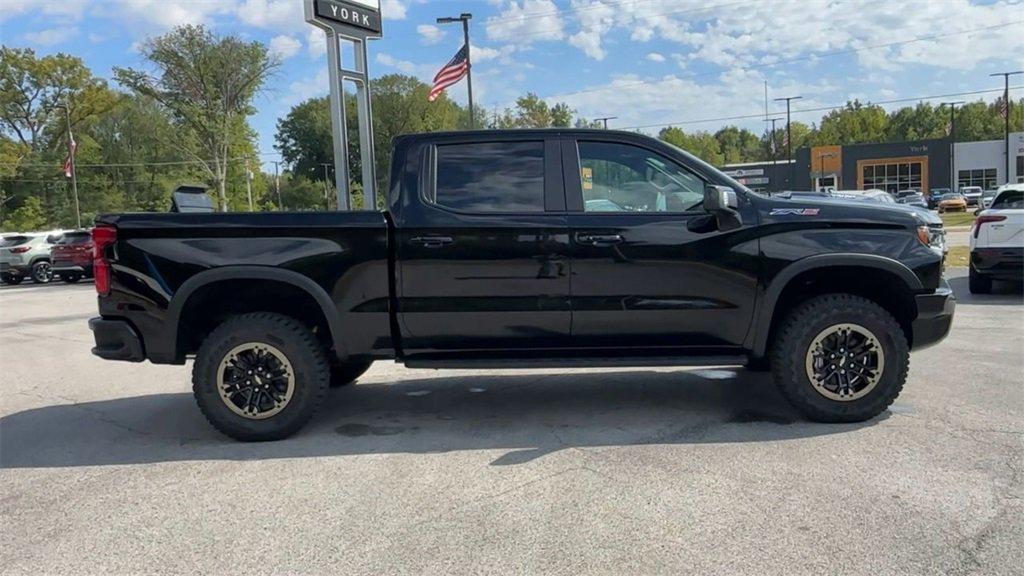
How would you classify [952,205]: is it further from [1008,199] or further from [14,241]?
[14,241]

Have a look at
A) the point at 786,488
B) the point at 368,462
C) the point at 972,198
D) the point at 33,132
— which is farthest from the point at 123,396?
the point at 33,132

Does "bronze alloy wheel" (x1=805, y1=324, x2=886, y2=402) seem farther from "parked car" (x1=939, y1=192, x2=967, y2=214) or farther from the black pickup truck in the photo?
"parked car" (x1=939, y1=192, x2=967, y2=214)

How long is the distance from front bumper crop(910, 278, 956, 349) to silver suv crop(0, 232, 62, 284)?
1081 inches

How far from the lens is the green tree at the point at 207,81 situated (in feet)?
137

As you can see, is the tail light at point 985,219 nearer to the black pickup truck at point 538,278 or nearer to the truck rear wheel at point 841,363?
the black pickup truck at point 538,278

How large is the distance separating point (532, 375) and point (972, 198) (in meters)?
64.5

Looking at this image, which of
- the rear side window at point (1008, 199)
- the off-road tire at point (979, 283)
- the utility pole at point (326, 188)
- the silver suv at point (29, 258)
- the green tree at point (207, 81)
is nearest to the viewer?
the rear side window at point (1008, 199)

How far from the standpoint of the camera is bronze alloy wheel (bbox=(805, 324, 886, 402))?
4.89 metres

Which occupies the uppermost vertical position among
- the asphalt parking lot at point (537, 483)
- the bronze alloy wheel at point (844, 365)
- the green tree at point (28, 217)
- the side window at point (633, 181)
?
the green tree at point (28, 217)

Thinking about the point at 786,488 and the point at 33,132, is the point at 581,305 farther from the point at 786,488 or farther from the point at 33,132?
the point at 33,132

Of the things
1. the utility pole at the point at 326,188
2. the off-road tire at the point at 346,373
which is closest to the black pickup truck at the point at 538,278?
the off-road tire at the point at 346,373

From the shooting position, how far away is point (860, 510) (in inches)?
142

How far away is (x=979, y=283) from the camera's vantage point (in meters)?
11.5

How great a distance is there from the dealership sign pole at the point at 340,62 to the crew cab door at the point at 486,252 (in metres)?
5.44
